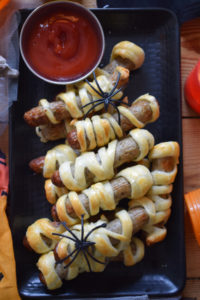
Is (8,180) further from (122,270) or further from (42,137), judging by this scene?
(122,270)

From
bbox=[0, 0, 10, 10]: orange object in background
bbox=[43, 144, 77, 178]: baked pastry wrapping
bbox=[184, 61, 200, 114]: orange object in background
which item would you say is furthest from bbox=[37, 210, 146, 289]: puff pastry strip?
bbox=[0, 0, 10, 10]: orange object in background

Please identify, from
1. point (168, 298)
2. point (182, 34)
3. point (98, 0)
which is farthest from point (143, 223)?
point (98, 0)

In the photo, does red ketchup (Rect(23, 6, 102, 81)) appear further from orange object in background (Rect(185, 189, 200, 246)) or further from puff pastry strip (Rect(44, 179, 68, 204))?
orange object in background (Rect(185, 189, 200, 246))

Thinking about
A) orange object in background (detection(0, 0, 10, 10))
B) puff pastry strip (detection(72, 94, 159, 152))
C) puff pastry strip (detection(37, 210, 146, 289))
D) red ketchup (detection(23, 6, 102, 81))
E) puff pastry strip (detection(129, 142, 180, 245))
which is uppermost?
orange object in background (detection(0, 0, 10, 10))

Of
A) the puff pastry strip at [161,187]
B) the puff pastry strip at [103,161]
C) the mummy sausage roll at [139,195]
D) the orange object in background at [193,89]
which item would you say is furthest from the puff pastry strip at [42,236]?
the orange object in background at [193,89]

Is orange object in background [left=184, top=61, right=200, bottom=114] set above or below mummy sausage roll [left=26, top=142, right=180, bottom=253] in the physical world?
above

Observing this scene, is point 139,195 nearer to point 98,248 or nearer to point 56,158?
point 98,248
